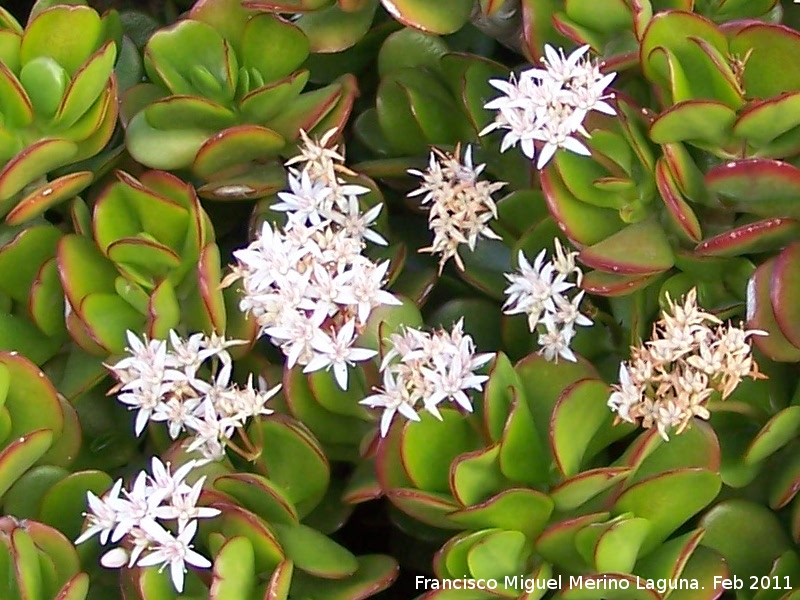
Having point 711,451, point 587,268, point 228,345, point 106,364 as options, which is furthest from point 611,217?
point 106,364

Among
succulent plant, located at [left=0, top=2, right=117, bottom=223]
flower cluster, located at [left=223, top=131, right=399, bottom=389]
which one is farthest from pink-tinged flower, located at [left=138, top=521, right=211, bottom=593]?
succulent plant, located at [left=0, top=2, right=117, bottom=223]

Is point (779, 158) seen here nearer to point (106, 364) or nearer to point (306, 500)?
point (306, 500)

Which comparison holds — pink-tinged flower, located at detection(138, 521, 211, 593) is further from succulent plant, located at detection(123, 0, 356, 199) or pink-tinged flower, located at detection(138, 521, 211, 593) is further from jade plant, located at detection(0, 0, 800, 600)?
succulent plant, located at detection(123, 0, 356, 199)

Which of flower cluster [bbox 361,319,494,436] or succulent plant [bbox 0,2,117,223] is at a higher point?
succulent plant [bbox 0,2,117,223]

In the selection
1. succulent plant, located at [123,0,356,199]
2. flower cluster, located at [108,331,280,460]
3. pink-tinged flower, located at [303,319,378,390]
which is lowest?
flower cluster, located at [108,331,280,460]

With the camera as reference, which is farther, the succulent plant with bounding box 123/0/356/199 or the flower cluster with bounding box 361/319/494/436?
the succulent plant with bounding box 123/0/356/199

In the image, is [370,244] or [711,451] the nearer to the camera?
[711,451]


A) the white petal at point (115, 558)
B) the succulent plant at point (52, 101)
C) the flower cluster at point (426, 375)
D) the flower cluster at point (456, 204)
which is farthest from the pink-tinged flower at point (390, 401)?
the succulent plant at point (52, 101)
